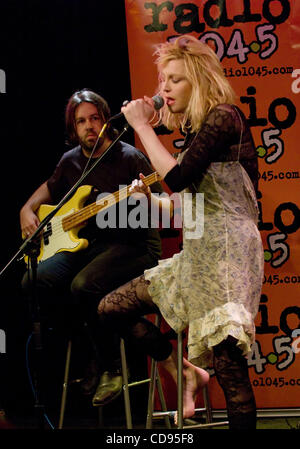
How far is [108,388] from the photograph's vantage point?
2.91 meters

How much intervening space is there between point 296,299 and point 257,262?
1220 mm

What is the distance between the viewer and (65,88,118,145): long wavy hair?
11.2 ft

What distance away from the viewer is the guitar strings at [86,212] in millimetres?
3008

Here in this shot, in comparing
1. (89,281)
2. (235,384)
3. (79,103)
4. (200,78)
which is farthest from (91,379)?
(200,78)

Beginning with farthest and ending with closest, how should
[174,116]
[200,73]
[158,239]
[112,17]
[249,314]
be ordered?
[112,17]
[158,239]
[174,116]
[200,73]
[249,314]

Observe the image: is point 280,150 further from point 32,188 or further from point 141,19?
point 32,188

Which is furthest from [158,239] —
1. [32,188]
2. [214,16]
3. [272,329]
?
[214,16]

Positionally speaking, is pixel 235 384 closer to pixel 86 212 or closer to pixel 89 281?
pixel 89 281

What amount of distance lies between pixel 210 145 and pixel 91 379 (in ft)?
5.64

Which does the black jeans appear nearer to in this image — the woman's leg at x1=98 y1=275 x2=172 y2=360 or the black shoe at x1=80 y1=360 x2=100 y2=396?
the black shoe at x1=80 y1=360 x2=100 y2=396

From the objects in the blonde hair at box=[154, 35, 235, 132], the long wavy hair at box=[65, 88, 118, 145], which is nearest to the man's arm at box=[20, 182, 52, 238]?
the long wavy hair at box=[65, 88, 118, 145]

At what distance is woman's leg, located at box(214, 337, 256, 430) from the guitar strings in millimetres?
1084

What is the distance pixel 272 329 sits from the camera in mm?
3340

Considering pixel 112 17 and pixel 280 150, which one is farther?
pixel 112 17
